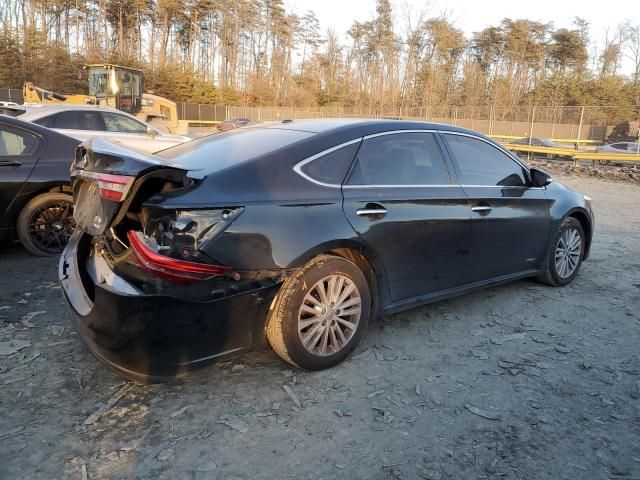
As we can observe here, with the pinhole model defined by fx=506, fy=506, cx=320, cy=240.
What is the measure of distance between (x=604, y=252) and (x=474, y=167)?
3361 millimetres

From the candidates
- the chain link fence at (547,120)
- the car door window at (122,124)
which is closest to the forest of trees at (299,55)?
the chain link fence at (547,120)

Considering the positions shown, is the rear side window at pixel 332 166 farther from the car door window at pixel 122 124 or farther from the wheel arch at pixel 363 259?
the car door window at pixel 122 124

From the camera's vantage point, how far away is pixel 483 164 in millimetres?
4289

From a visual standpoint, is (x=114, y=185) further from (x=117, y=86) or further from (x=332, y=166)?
(x=117, y=86)

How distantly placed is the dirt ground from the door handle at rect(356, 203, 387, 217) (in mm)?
984

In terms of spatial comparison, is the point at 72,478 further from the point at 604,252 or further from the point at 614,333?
the point at 604,252

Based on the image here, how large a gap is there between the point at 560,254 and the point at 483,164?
55.9 inches

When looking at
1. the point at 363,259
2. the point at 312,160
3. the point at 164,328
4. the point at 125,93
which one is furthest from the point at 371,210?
the point at 125,93

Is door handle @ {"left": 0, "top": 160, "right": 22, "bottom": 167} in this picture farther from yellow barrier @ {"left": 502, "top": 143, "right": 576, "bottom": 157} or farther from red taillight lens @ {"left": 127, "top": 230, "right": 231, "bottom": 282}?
yellow barrier @ {"left": 502, "top": 143, "right": 576, "bottom": 157}

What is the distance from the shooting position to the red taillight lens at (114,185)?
8.65 feet

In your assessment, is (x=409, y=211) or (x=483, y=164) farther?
(x=483, y=164)

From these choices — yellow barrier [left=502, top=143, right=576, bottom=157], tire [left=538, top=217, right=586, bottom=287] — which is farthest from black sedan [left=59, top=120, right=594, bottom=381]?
yellow barrier [left=502, top=143, right=576, bottom=157]

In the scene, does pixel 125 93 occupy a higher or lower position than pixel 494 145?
higher

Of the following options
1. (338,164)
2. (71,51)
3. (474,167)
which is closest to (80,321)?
(338,164)
